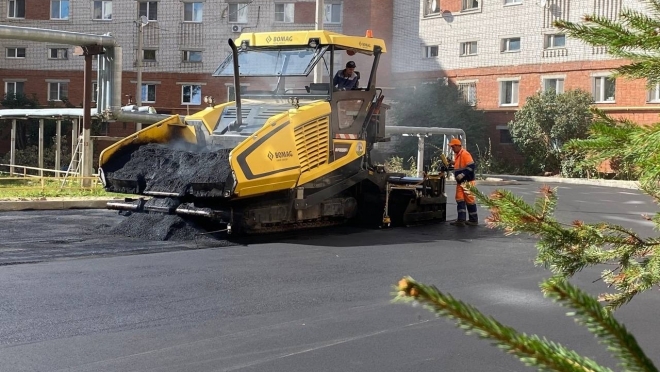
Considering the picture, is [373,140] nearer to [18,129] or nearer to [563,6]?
[563,6]

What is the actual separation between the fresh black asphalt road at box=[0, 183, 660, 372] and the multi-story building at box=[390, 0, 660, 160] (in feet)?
83.3

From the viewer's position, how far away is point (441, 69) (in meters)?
41.3

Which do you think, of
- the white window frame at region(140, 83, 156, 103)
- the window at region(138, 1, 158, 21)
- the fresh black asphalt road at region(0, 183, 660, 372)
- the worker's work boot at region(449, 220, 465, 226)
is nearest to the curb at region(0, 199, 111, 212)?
the fresh black asphalt road at region(0, 183, 660, 372)

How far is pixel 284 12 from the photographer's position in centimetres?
4112

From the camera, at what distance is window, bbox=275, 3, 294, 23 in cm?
4078

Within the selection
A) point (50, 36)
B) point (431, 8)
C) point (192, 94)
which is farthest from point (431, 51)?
point (50, 36)

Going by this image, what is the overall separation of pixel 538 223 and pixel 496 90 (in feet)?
123

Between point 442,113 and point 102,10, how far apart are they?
18188 millimetres

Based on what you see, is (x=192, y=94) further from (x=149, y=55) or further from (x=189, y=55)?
(x=149, y=55)

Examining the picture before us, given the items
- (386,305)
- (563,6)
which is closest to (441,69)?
(563,6)

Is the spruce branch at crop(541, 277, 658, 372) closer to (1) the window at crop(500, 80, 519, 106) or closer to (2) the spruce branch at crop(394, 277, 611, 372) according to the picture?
(2) the spruce branch at crop(394, 277, 611, 372)

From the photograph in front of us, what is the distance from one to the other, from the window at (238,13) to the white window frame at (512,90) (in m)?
12.4

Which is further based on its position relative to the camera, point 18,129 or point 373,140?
point 18,129

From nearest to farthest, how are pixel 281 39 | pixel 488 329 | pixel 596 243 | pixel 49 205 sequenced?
pixel 488 329 → pixel 596 243 → pixel 281 39 → pixel 49 205
